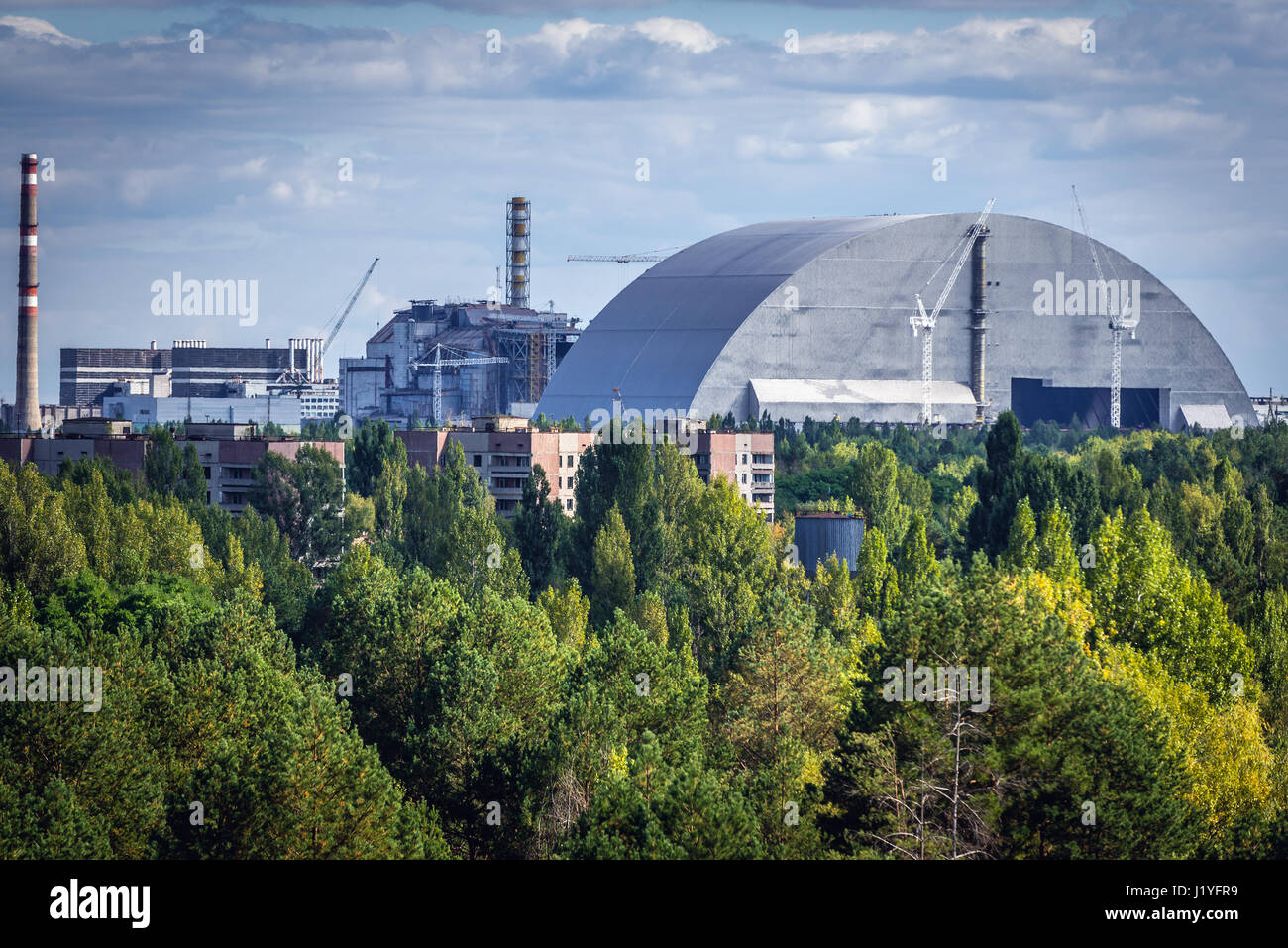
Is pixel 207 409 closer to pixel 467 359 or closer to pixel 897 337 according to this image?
pixel 467 359

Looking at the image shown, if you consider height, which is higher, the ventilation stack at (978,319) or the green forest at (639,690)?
the ventilation stack at (978,319)

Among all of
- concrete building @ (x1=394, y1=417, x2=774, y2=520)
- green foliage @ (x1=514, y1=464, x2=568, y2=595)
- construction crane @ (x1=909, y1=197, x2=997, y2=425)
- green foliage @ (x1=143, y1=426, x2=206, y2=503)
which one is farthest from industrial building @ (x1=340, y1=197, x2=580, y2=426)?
green foliage @ (x1=514, y1=464, x2=568, y2=595)

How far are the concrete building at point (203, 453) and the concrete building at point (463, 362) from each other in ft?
185

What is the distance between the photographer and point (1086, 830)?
2970cm

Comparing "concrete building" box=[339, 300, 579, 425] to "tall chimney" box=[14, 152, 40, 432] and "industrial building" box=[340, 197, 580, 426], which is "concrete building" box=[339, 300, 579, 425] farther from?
"tall chimney" box=[14, 152, 40, 432]

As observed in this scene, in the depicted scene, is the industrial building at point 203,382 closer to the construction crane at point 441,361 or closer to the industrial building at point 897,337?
the construction crane at point 441,361

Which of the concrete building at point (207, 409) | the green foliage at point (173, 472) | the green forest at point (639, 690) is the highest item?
the concrete building at point (207, 409)

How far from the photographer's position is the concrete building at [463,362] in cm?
14388

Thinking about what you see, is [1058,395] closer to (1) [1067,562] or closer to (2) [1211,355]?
(2) [1211,355]

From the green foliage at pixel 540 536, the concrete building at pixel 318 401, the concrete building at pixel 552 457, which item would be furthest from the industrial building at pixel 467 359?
the green foliage at pixel 540 536

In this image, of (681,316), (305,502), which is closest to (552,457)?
(305,502)

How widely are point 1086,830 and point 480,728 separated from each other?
11.8 m

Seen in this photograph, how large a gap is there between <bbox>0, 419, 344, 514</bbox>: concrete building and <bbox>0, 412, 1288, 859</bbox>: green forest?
48.2ft
